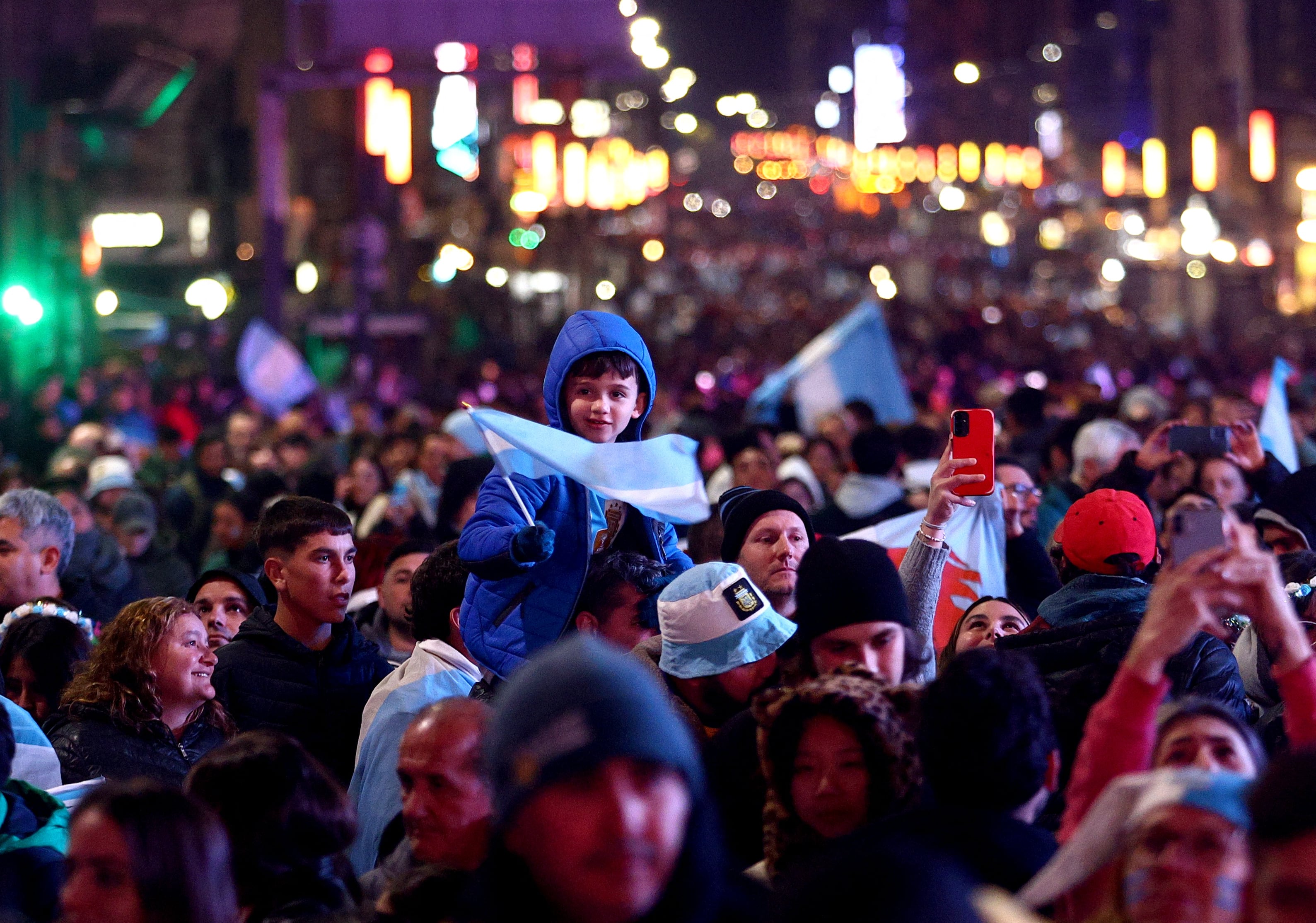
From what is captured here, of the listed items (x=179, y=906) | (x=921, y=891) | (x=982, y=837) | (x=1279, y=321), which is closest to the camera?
(x=921, y=891)

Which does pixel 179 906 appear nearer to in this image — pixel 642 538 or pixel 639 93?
pixel 642 538

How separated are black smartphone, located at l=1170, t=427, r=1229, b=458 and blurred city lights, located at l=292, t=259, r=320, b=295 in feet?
98.0

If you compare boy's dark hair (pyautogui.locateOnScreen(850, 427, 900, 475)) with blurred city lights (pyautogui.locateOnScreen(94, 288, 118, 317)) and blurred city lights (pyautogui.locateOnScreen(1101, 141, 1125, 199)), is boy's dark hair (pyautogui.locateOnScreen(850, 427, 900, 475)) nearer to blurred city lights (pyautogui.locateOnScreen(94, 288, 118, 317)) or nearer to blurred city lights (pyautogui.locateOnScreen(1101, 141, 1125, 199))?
blurred city lights (pyautogui.locateOnScreen(94, 288, 118, 317))

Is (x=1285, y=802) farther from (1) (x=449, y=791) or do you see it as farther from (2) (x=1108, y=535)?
(2) (x=1108, y=535)

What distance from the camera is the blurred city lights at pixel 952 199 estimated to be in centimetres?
10375

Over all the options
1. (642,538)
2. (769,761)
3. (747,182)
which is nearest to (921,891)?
(769,761)

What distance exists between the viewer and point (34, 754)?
5.19 metres

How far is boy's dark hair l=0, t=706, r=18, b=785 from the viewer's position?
426 cm

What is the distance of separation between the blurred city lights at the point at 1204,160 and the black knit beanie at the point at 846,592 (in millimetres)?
37890

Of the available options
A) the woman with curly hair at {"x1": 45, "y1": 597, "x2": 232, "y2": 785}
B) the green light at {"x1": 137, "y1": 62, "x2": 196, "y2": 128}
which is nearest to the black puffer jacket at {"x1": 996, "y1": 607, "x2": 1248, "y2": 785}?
the woman with curly hair at {"x1": 45, "y1": 597, "x2": 232, "y2": 785}

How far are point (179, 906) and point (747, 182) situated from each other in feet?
526

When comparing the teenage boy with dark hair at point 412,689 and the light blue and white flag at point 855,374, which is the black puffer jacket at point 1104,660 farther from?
the light blue and white flag at point 855,374

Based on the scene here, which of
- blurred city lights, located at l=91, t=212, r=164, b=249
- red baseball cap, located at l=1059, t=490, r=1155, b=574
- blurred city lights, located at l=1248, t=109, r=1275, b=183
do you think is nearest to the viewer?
red baseball cap, located at l=1059, t=490, r=1155, b=574

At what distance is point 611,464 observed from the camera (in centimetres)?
545
